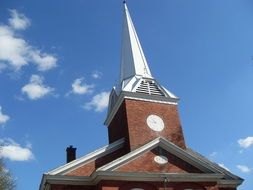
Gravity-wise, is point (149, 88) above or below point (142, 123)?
above

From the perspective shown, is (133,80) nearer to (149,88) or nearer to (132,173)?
(149,88)

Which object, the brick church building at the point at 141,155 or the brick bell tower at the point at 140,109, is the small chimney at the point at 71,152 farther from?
the brick bell tower at the point at 140,109

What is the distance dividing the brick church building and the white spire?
0.09 meters

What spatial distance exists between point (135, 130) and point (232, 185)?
24.2 ft

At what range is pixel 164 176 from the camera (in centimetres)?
2370

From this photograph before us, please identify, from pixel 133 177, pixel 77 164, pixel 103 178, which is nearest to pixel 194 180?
pixel 133 177

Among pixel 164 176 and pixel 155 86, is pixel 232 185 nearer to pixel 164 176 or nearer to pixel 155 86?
pixel 164 176

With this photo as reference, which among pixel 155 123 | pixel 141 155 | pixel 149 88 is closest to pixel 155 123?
pixel 155 123

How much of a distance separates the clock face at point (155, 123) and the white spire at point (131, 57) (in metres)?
3.97

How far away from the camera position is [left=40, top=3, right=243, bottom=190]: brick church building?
77.4 feet

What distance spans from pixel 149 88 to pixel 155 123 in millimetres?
3051

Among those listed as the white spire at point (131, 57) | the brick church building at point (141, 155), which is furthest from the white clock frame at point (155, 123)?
the white spire at point (131, 57)

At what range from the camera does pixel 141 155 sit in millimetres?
24469

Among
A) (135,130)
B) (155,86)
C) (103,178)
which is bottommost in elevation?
(103,178)
